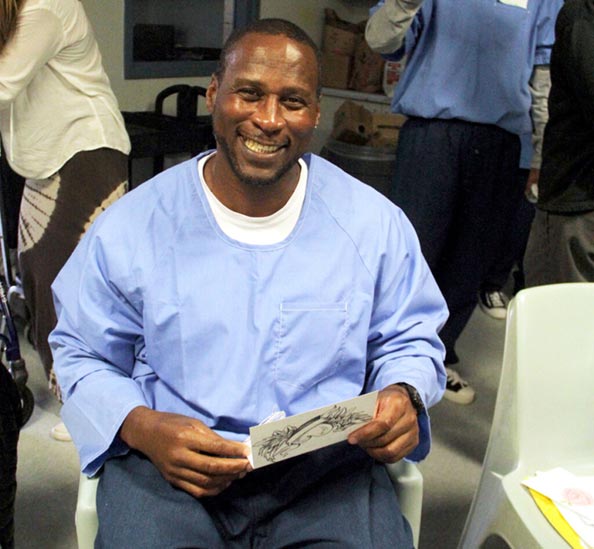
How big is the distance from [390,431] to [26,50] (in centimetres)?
130

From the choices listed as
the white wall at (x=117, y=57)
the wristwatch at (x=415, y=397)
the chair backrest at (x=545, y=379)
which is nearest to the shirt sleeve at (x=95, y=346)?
the wristwatch at (x=415, y=397)

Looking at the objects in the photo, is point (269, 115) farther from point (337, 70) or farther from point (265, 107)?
point (337, 70)

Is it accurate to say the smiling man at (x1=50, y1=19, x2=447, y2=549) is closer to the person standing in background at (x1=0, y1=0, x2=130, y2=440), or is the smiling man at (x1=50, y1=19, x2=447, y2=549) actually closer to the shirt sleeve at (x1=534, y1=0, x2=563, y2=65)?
the person standing in background at (x1=0, y1=0, x2=130, y2=440)

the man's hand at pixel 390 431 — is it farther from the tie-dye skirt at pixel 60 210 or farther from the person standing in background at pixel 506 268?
the person standing in background at pixel 506 268

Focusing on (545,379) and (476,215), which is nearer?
(545,379)

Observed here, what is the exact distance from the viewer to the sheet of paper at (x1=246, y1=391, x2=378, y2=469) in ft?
3.38

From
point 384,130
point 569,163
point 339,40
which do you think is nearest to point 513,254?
point 384,130

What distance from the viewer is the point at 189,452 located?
1114 millimetres

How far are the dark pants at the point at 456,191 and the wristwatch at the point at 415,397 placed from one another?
4.31ft

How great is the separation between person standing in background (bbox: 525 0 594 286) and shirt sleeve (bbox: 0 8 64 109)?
1.24 meters

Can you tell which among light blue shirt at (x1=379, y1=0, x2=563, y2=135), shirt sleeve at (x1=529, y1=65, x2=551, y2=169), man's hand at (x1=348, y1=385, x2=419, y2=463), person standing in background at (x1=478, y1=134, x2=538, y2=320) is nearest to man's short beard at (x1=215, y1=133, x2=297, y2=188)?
man's hand at (x1=348, y1=385, x2=419, y2=463)

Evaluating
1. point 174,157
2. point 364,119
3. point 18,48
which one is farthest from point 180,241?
point 364,119

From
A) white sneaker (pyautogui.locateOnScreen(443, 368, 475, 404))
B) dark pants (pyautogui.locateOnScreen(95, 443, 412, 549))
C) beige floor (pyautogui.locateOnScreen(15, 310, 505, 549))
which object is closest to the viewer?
dark pants (pyautogui.locateOnScreen(95, 443, 412, 549))

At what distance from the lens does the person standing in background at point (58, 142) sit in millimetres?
1880
